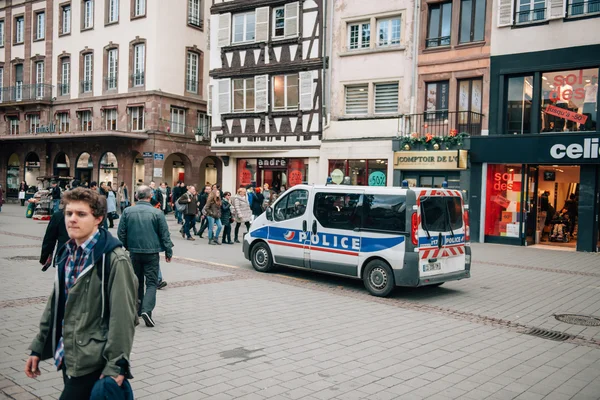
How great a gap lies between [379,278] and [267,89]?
17738 millimetres

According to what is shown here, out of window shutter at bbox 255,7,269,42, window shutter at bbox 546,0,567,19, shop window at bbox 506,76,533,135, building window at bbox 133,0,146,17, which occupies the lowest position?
shop window at bbox 506,76,533,135

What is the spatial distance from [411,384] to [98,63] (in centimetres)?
3389

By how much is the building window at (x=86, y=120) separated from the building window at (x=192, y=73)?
689 centimetres

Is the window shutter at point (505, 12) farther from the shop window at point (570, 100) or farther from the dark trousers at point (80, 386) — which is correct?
the dark trousers at point (80, 386)

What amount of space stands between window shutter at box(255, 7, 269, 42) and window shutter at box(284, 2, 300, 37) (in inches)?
41.9

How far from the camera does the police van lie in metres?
9.17

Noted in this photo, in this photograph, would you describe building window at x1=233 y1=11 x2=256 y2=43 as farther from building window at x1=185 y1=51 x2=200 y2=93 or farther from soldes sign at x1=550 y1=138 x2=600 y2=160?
soldes sign at x1=550 y1=138 x2=600 y2=160

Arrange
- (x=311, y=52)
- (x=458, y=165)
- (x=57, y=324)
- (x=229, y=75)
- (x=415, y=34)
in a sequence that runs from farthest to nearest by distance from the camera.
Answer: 1. (x=229, y=75)
2. (x=311, y=52)
3. (x=415, y=34)
4. (x=458, y=165)
5. (x=57, y=324)

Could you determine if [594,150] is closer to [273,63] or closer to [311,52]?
[311,52]

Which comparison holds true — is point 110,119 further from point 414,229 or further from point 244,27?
point 414,229

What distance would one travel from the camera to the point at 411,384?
5191 mm

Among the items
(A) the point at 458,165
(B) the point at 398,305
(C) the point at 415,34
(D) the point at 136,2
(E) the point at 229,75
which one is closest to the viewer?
(B) the point at 398,305

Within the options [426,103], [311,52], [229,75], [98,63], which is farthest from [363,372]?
[98,63]

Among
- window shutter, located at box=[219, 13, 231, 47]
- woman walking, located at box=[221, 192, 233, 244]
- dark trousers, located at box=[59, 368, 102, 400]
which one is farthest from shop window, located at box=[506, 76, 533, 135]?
dark trousers, located at box=[59, 368, 102, 400]
